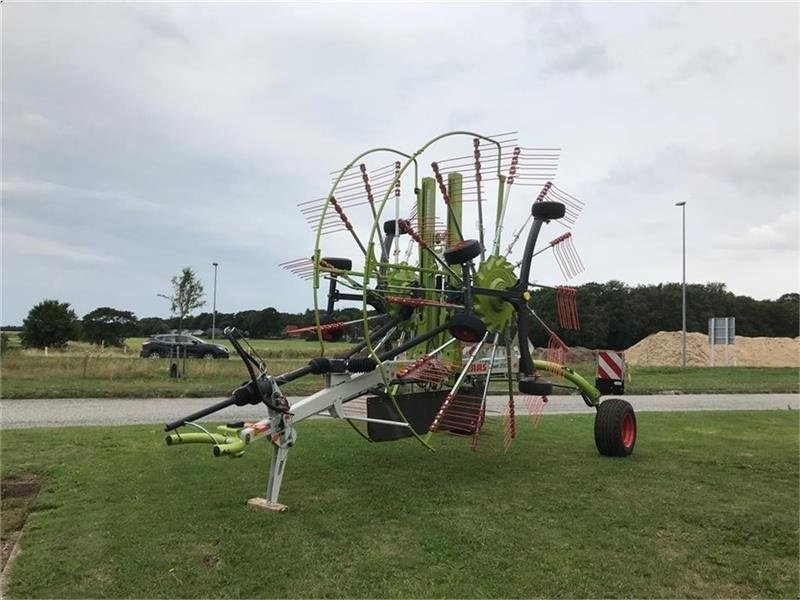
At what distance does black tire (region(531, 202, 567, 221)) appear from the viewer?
8.08 m

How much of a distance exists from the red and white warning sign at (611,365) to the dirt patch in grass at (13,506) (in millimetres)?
8872

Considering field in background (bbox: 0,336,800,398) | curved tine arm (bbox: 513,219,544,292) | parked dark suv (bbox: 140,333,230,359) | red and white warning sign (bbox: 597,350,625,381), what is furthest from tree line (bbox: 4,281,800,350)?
curved tine arm (bbox: 513,219,544,292)

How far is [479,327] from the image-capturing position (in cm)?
689

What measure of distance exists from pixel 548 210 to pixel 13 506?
674 cm

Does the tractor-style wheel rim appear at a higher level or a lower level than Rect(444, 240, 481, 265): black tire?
lower

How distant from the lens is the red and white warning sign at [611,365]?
38.5 ft

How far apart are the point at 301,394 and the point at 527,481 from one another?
12.3 meters

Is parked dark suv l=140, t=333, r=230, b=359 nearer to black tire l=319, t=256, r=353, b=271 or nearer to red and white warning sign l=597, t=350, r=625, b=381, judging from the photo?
red and white warning sign l=597, t=350, r=625, b=381

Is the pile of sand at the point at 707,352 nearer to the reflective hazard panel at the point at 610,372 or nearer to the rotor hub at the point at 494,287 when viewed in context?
the reflective hazard panel at the point at 610,372

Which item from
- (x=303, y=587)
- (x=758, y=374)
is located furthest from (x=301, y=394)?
(x=758, y=374)

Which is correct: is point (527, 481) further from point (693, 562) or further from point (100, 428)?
point (100, 428)

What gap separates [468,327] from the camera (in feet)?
22.5

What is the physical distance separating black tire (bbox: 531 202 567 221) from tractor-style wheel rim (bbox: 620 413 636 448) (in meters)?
3.49

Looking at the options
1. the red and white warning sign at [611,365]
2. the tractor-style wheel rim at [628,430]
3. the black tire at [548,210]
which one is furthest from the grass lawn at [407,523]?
the black tire at [548,210]
